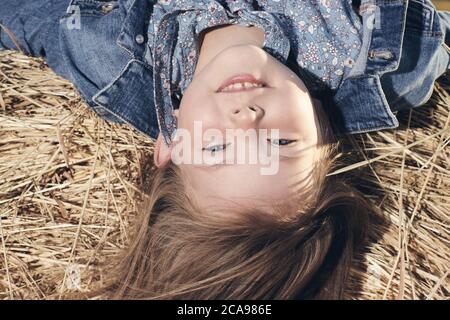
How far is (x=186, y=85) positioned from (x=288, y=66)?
0.29m

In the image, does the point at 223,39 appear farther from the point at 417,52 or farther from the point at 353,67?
the point at 417,52

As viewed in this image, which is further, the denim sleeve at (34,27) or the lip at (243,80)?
the denim sleeve at (34,27)

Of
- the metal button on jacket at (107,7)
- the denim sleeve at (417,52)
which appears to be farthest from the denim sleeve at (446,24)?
the metal button on jacket at (107,7)

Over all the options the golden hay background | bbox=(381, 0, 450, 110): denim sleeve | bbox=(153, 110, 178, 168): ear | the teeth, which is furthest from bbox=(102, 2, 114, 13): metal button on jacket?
bbox=(381, 0, 450, 110): denim sleeve

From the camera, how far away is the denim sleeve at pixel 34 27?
2135mm

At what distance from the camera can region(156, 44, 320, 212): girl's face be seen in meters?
1.59

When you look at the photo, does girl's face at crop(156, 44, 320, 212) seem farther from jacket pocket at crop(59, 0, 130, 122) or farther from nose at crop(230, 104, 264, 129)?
jacket pocket at crop(59, 0, 130, 122)

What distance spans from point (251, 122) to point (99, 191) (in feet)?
1.70

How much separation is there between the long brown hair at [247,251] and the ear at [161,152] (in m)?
0.13

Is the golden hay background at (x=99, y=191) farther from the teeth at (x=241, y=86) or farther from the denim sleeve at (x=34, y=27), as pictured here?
the teeth at (x=241, y=86)

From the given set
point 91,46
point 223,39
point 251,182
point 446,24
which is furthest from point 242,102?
point 446,24

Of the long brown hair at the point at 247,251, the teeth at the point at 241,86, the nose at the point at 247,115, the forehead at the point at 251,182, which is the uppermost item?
the teeth at the point at 241,86

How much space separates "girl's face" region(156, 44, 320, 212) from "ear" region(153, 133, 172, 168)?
0.18m
